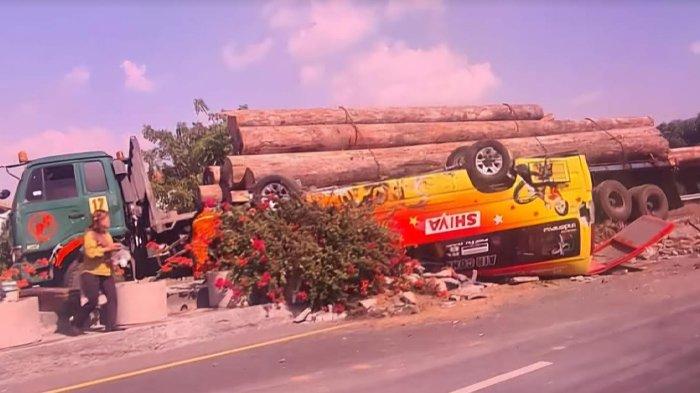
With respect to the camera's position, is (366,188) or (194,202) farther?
(194,202)

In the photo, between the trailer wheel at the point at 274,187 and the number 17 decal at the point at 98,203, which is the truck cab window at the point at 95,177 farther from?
the trailer wheel at the point at 274,187

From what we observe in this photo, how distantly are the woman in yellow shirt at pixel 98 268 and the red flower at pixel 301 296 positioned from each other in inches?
98.3

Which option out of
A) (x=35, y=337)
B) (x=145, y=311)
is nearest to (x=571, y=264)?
(x=145, y=311)

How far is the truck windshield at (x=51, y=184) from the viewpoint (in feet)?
34.4

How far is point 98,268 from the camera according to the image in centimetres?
830

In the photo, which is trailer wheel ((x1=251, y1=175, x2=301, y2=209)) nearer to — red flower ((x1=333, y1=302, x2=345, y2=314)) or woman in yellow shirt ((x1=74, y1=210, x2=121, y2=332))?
red flower ((x1=333, y1=302, x2=345, y2=314))

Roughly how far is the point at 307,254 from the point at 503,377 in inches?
168

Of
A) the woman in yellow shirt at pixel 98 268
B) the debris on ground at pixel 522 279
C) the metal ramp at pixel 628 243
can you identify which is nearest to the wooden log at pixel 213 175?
the woman in yellow shirt at pixel 98 268

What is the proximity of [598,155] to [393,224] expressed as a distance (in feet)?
22.8

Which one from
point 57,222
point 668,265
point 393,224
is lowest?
point 668,265

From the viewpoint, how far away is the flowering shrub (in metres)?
9.61

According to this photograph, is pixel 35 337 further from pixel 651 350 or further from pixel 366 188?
pixel 651 350

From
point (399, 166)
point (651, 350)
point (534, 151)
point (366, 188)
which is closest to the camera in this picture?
point (651, 350)

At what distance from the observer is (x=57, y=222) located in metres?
10.4
